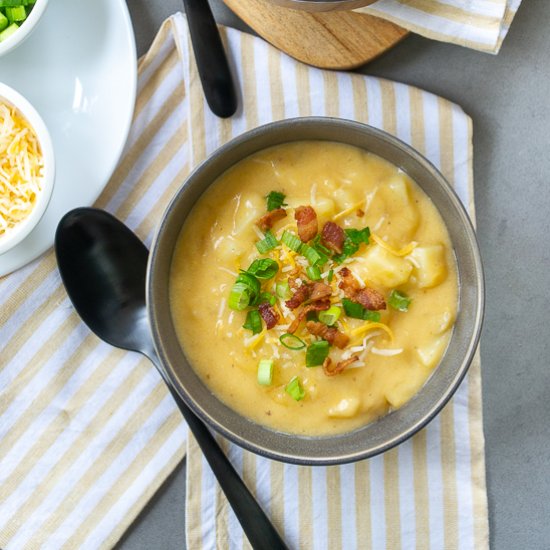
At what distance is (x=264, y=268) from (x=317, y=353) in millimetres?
237

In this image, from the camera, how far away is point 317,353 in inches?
68.6

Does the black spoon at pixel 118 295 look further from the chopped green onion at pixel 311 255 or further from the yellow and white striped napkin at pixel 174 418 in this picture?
the chopped green onion at pixel 311 255

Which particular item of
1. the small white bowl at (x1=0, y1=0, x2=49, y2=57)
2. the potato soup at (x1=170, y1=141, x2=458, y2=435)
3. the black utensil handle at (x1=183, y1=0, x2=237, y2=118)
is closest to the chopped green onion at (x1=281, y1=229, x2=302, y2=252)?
the potato soup at (x1=170, y1=141, x2=458, y2=435)

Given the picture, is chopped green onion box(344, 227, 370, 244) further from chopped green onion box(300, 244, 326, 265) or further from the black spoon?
the black spoon

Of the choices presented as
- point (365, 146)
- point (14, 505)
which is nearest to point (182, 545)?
point (14, 505)

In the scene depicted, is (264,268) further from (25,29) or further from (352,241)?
(25,29)

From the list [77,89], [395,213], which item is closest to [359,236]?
[395,213]

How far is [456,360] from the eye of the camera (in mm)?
1812

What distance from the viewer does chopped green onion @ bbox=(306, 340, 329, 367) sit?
5.70ft

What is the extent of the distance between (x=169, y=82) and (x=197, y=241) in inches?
22.3

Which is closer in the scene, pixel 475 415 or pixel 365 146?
pixel 365 146

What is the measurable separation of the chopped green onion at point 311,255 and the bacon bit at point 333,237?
0.04 meters

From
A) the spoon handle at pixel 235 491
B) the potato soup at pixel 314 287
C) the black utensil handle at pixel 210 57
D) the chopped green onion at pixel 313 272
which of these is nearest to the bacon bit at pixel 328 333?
the potato soup at pixel 314 287

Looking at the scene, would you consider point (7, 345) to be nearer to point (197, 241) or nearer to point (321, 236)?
point (197, 241)
